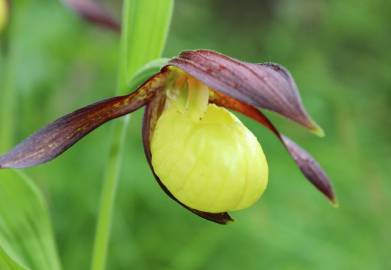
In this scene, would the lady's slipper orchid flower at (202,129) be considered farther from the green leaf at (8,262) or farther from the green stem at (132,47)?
the green leaf at (8,262)

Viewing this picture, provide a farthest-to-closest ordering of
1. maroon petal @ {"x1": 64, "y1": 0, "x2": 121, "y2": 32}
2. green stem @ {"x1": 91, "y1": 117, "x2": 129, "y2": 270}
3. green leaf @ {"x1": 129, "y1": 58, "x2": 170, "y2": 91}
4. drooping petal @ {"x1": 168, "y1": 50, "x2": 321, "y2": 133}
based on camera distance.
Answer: maroon petal @ {"x1": 64, "y1": 0, "x2": 121, "y2": 32} < green stem @ {"x1": 91, "y1": 117, "x2": 129, "y2": 270} < green leaf @ {"x1": 129, "y1": 58, "x2": 170, "y2": 91} < drooping petal @ {"x1": 168, "y1": 50, "x2": 321, "y2": 133}

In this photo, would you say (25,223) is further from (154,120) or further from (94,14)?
(94,14)

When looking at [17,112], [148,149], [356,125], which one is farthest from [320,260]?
[17,112]

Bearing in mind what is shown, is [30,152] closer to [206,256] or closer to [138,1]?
[138,1]

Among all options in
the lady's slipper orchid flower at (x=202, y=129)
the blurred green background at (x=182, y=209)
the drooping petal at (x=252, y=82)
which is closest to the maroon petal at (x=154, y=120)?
the lady's slipper orchid flower at (x=202, y=129)

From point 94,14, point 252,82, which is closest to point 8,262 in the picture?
point 252,82

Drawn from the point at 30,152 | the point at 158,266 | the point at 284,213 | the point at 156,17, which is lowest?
the point at 158,266

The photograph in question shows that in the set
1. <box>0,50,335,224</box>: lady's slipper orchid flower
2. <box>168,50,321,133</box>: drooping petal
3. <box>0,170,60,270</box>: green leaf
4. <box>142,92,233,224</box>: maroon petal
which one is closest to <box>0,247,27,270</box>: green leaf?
<box>0,170,60,270</box>: green leaf

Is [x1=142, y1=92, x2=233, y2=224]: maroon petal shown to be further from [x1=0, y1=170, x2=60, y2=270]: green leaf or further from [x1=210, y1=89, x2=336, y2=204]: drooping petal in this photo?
[x1=0, y1=170, x2=60, y2=270]: green leaf
